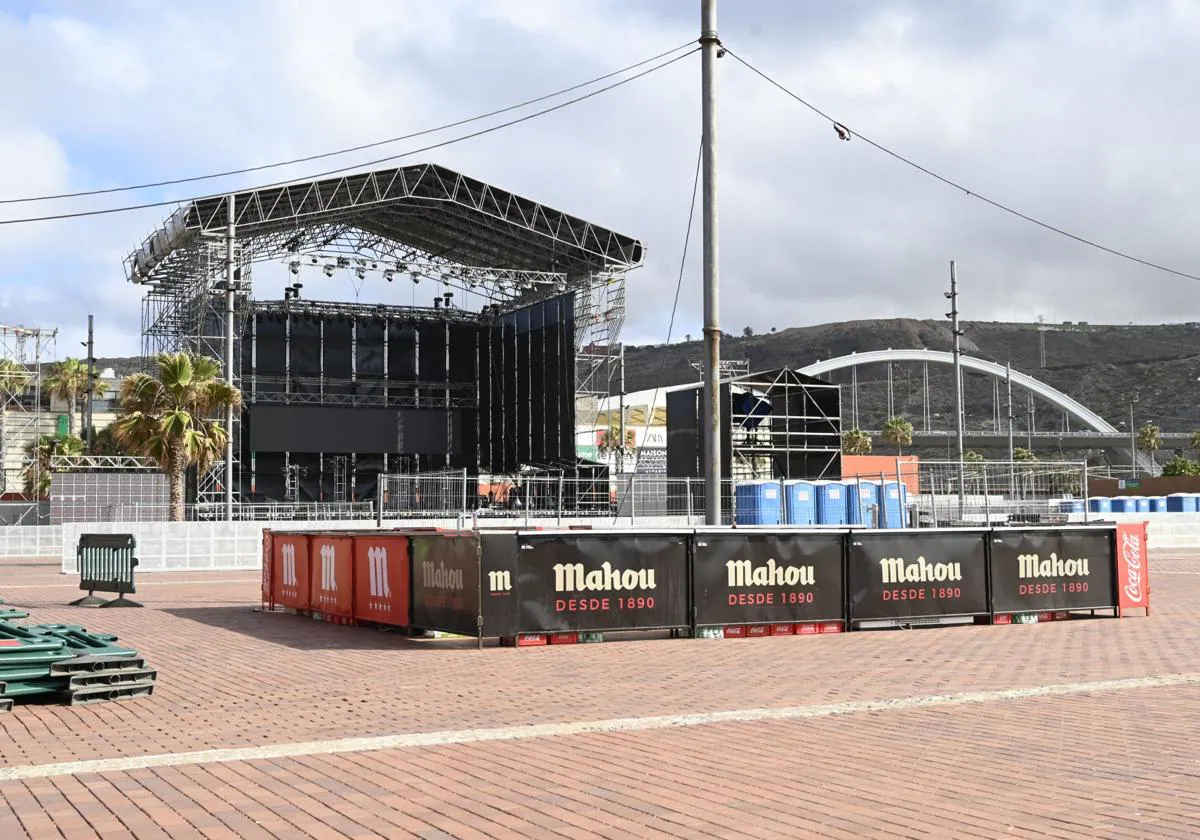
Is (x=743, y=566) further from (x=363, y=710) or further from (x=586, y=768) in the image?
(x=586, y=768)

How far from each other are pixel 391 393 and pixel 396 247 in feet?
32.0

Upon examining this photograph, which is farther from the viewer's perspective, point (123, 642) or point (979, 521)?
point (979, 521)

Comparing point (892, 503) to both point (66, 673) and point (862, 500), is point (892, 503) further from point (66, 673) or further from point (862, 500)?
point (66, 673)

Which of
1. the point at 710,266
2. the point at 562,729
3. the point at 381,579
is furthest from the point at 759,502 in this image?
the point at 562,729

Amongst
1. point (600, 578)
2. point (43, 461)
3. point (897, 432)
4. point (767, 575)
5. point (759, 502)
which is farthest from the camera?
point (897, 432)

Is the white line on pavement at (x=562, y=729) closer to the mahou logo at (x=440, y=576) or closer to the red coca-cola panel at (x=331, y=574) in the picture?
the mahou logo at (x=440, y=576)

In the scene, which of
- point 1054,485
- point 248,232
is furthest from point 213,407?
point 1054,485

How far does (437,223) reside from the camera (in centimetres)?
5578

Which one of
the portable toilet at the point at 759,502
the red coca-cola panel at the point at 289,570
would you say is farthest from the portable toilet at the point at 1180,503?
the red coca-cola panel at the point at 289,570

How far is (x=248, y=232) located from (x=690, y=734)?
153 ft

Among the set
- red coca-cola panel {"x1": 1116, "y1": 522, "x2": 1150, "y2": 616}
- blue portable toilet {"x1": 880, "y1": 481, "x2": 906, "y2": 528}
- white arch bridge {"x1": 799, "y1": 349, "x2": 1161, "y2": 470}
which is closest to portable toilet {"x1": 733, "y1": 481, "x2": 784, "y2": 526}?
blue portable toilet {"x1": 880, "y1": 481, "x2": 906, "y2": 528}

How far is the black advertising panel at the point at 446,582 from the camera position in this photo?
44.3ft

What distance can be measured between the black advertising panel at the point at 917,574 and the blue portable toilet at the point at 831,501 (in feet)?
50.4

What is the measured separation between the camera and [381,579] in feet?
49.8
